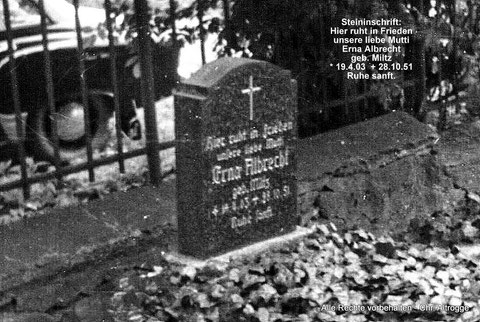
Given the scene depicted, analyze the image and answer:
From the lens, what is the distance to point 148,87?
525 centimetres

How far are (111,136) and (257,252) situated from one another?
1.20 meters

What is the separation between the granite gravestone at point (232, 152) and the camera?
470 cm

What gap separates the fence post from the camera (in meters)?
5.25

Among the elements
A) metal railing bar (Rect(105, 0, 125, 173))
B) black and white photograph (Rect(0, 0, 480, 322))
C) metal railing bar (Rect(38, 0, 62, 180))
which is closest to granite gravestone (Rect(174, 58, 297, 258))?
black and white photograph (Rect(0, 0, 480, 322))

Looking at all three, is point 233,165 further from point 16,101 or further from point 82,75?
point 16,101

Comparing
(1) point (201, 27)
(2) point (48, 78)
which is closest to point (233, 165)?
(2) point (48, 78)

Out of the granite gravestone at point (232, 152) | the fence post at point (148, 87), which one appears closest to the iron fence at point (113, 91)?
the fence post at point (148, 87)

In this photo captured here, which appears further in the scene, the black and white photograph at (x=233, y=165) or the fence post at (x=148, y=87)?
the fence post at (x=148, y=87)

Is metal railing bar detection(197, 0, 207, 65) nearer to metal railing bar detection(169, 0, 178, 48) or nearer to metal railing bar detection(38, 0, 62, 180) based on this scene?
metal railing bar detection(169, 0, 178, 48)

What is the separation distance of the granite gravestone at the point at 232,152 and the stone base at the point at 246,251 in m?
0.03

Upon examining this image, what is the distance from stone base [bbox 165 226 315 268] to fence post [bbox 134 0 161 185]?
0.60m

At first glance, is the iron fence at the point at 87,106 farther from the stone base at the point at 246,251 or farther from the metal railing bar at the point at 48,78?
the stone base at the point at 246,251

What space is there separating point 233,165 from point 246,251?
0.43m

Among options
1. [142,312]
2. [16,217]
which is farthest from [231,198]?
Result: [16,217]
